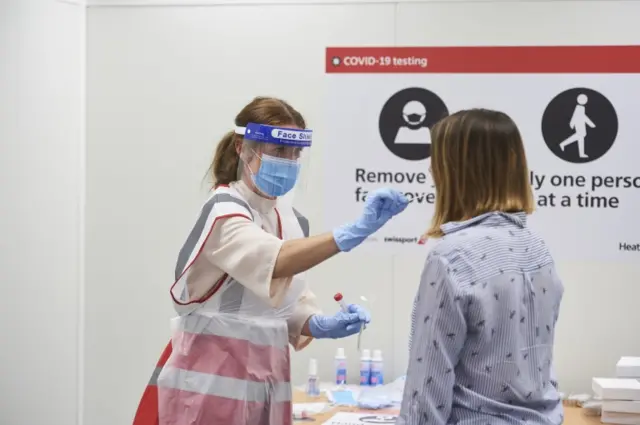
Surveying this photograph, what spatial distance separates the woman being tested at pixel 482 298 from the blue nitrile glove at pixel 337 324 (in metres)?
0.75

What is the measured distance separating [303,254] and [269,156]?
0.35 m

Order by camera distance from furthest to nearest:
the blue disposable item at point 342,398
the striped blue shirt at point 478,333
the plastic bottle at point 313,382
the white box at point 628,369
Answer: the plastic bottle at point 313,382 → the blue disposable item at point 342,398 → the white box at point 628,369 → the striped blue shirt at point 478,333

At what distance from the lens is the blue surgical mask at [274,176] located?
2.16m

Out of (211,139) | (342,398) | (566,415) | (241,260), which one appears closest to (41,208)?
(211,139)

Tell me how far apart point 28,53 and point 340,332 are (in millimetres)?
1715

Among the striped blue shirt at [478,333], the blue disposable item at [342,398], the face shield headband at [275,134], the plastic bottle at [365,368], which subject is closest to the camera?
the striped blue shirt at [478,333]

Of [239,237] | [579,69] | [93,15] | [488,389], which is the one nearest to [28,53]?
[93,15]

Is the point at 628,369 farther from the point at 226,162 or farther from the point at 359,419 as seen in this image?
the point at 226,162

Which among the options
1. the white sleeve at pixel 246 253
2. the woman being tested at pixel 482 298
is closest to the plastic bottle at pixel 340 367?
the white sleeve at pixel 246 253

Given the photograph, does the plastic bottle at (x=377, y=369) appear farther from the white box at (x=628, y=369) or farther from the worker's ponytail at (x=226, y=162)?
the worker's ponytail at (x=226, y=162)

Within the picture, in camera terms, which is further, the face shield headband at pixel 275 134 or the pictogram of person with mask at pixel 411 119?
the pictogram of person with mask at pixel 411 119

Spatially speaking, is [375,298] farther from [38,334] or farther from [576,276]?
[38,334]

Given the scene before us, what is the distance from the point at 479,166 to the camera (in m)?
1.56

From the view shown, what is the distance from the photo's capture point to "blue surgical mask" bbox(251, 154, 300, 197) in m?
2.16
